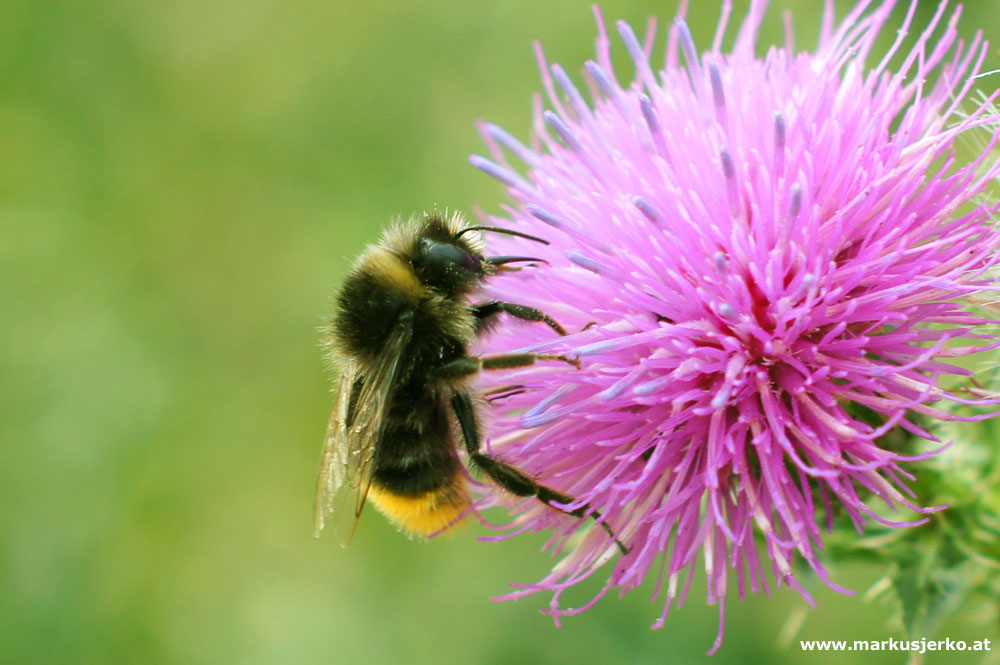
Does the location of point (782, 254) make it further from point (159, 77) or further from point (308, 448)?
point (159, 77)

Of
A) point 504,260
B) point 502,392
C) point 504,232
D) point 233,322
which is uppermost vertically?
point 233,322

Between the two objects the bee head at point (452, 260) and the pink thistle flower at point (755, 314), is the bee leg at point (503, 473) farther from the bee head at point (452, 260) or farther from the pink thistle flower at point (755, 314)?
the bee head at point (452, 260)

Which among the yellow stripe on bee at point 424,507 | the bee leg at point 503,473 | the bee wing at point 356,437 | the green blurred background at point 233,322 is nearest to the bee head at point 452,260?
the bee wing at point 356,437

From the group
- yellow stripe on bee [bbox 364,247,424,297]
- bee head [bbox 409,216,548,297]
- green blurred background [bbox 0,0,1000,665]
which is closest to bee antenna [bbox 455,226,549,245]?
bee head [bbox 409,216,548,297]

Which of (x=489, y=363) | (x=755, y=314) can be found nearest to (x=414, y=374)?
(x=489, y=363)

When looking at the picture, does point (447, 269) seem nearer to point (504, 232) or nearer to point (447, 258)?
point (447, 258)

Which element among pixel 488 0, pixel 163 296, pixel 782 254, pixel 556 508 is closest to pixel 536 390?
pixel 556 508
